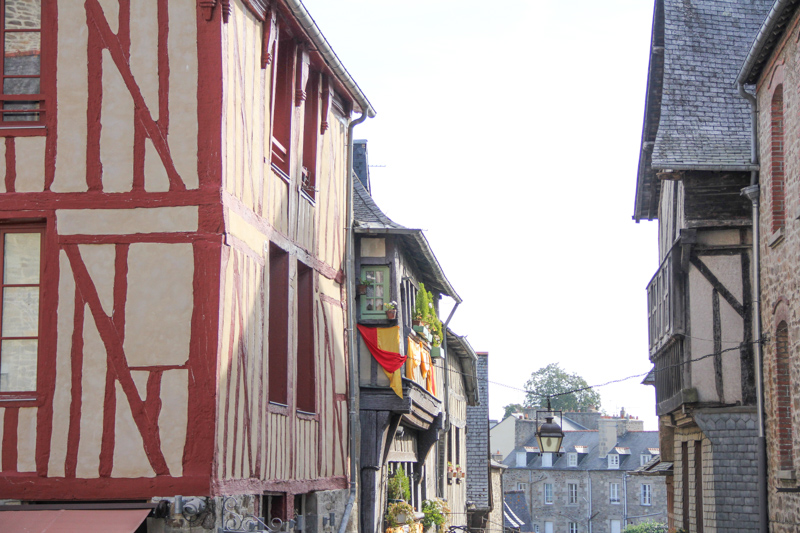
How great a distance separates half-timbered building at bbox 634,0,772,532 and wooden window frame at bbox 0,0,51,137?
29.9 ft

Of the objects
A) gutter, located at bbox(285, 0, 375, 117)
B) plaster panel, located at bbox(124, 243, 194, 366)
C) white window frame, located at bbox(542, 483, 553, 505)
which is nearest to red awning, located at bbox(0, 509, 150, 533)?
plaster panel, located at bbox(124, 243, 194, 366)

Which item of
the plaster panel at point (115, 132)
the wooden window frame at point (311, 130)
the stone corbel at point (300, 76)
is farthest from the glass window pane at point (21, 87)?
the wooden window frame at point (311, 130)

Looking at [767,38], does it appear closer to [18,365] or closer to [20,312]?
[20,312]

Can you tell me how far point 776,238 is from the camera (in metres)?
13.7

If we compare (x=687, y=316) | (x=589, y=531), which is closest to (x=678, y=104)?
(x=687, y=316)

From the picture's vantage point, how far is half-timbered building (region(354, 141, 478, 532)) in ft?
50.1

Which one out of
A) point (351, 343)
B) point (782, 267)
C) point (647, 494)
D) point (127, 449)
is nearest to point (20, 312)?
point (127, 449)

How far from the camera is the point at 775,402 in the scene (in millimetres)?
14219

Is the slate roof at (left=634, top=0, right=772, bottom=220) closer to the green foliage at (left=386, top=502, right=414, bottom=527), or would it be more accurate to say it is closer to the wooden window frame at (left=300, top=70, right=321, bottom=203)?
the wooden window frame at (left=300, top=70, right=321, bottom=203)

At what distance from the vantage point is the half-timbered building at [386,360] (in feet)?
50.1

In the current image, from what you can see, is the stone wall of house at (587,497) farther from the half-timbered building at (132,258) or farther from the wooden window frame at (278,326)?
the half-timbered building at (132,258)

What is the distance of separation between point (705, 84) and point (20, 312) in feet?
37.8

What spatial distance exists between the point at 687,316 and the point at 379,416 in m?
4.89

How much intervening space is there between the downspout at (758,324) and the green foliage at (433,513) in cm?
682
